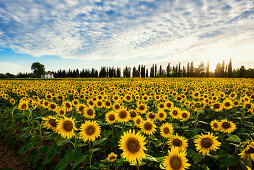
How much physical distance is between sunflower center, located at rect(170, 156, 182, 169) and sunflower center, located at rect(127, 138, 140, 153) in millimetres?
540

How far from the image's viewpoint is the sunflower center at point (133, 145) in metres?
1.95

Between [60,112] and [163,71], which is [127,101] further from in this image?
[163,71]

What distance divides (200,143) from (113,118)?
6.48ft

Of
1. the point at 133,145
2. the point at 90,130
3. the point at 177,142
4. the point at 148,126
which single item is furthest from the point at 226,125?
the point at 90,130

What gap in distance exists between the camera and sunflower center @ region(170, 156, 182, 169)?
6.10 feet

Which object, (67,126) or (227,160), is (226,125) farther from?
(67,126)

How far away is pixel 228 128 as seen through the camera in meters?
3.26

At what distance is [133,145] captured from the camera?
1.97 metres

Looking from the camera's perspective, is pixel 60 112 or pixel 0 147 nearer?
pixel 60 112

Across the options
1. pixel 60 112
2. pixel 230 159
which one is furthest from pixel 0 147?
pixel 230 159

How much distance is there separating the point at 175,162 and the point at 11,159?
13.9 feet

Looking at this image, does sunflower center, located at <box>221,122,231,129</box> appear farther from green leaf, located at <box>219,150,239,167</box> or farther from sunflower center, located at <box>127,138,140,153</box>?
sunflower center, located at <box>127,138,140,153</box>

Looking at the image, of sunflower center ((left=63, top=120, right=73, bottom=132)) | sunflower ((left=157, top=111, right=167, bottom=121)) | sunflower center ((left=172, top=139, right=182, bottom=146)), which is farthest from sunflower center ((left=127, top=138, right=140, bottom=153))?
sunflower ((left=157, top=111, right=167, bottom=121))

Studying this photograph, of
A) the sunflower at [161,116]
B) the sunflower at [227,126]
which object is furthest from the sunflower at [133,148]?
the sunflower at [227,126]
